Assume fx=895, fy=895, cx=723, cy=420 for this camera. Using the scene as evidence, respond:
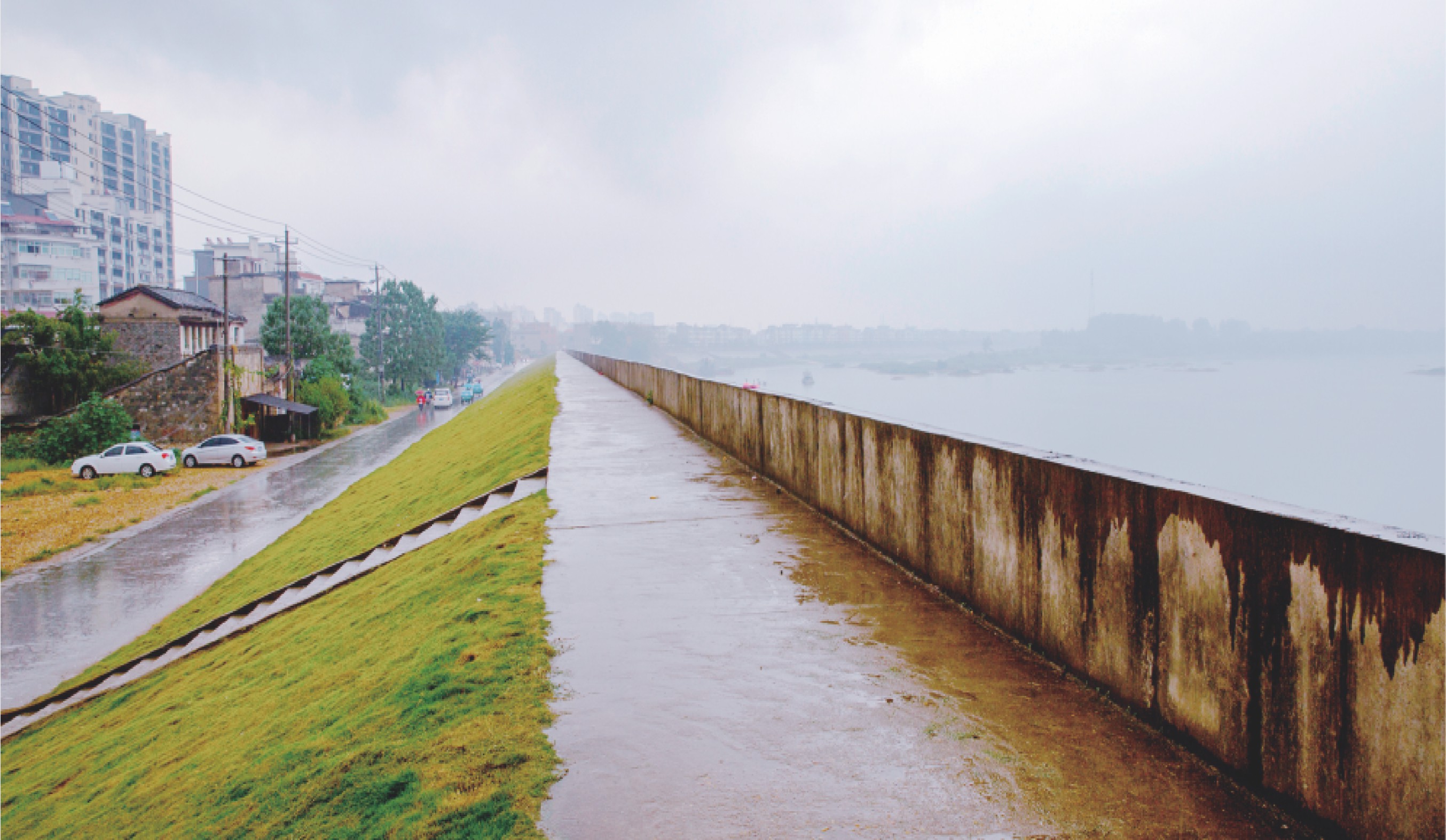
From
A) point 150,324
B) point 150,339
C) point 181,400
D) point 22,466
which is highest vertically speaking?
point 150,324

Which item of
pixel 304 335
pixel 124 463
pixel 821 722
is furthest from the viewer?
pixel 304 335

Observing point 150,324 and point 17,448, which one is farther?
point 150,324

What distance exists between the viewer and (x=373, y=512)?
19.3m

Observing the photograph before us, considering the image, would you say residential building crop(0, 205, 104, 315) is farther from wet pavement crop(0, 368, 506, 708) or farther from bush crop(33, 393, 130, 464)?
wet pavement crop(0, 368, 506, 708)

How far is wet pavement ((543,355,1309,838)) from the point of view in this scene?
11.4 ft

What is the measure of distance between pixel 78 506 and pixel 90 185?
16057cm

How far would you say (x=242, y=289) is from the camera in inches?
3364

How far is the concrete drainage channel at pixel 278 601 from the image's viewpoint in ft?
38.4

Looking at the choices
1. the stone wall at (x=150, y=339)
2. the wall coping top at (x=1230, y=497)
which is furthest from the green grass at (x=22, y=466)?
the wall coping top at (x=1230, y=497)

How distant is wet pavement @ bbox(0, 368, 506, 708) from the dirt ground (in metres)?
0.82

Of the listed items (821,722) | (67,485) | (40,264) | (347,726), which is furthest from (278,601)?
(40,264)

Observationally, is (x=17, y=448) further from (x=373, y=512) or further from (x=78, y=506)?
(x=373, y=512)

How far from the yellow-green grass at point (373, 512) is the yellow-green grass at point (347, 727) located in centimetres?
329

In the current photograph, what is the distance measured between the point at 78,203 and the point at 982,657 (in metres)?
140
